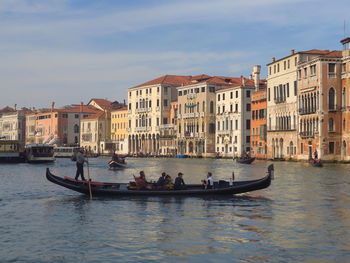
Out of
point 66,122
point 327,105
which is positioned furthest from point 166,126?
point 327,105

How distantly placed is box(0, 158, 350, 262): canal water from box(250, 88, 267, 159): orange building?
47.5m

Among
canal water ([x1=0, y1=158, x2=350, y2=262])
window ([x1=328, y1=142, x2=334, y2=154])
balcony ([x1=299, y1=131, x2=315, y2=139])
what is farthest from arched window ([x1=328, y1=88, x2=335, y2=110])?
canal water ([x1=0, y1=158, x2=350, y2=262])

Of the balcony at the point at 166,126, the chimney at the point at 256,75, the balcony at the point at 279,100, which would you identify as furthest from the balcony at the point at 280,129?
the balcony at the point at 166,126

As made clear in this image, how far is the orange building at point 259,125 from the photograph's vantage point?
7112cm

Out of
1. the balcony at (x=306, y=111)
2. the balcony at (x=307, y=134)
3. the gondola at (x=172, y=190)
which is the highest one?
the balcony at (x=306, y=111)

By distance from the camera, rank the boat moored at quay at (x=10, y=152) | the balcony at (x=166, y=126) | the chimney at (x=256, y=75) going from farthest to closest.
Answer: the balcony at (x=166, y=126) → the chimney at (x=256, y=75) → the boat moored at quay at (x=10, y=152)

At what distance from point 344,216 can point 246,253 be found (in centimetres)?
601

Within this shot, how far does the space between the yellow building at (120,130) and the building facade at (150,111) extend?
186 centimetres

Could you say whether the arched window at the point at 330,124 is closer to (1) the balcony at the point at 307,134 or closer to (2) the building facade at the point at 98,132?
(1) the balcony at the point at 307,134

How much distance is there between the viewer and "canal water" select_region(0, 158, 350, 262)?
12.3m

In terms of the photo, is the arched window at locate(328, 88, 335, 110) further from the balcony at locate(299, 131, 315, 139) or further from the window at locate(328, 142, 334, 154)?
the window at locate(328, 142, 334, 154)

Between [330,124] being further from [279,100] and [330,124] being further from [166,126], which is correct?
[166,126]

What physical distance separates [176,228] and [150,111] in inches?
3374

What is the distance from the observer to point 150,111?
10081cm
